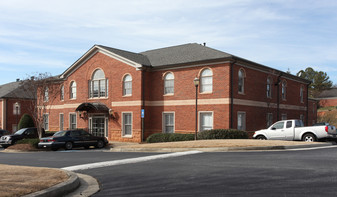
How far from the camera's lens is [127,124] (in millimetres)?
30188

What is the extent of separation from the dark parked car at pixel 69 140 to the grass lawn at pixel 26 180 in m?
14.2

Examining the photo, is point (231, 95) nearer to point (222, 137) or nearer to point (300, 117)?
point (222, 137)

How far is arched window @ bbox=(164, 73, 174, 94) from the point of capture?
2872cm

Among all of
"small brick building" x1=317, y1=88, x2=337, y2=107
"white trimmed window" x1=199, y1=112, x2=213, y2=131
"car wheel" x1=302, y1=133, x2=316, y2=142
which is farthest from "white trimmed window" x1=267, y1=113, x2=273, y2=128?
"small brick building" x1=317, y1=88, x2=337, y2=107

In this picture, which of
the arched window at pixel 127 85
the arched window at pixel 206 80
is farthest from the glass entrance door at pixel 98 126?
the arched window at pixel 206 80

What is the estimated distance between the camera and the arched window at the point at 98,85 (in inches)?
1265

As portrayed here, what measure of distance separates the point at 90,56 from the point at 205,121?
44.0 feet

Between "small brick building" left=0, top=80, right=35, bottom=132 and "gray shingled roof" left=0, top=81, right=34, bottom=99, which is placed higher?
"gray shingled roof" left=0, top=81, right=34, bottom=99

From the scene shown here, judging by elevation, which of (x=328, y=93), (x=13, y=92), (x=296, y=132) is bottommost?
A: (x=296, y=132)

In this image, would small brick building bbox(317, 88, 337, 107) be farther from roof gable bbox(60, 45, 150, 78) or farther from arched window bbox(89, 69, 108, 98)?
arched window bbox(89, 69, 108, 98)

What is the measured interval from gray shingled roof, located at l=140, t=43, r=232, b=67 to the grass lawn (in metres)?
18.3

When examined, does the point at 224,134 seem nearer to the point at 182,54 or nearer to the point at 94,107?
the point at 182,54

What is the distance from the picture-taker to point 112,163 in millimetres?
13219

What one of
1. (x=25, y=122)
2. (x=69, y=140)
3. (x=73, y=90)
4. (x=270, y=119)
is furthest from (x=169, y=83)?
(x=25, y=122)
